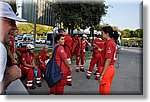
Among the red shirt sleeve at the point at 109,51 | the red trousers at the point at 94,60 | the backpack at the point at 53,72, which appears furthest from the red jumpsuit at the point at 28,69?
the red shirt sleeve at the point at 109,51

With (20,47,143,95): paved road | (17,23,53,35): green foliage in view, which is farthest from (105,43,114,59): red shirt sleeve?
(17,23,53,35): green foliage

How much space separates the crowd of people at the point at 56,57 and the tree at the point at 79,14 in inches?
5.2

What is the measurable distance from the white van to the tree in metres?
0.39

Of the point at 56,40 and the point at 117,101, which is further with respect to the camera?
the point at 56,40

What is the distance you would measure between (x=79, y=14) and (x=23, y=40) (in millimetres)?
669

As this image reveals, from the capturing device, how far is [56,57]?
247cm

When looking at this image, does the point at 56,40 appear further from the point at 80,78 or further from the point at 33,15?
the point at 80,78

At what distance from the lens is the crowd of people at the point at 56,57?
108cm

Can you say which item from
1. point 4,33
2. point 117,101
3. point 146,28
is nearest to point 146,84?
point 117,101

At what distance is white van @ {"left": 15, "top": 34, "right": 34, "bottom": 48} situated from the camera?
256cm

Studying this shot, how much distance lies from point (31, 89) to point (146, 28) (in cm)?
136

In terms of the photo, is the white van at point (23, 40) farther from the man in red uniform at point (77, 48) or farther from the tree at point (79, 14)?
the man in red uniform at point (77, 48)

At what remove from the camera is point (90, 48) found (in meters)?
3.44

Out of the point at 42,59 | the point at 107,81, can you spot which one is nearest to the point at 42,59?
the point at 42,59
